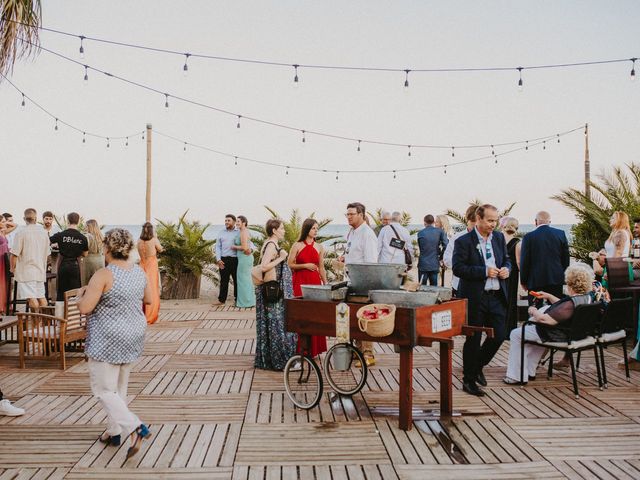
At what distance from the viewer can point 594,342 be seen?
5.52 metres

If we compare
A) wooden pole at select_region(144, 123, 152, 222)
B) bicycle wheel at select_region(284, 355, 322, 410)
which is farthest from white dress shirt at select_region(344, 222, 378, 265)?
wooden pole at select_region(144, 123, 152, 222)

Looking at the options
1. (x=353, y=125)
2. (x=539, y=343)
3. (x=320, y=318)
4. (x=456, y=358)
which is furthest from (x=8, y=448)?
(x=353, y=125)

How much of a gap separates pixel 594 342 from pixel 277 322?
3099 millimetres

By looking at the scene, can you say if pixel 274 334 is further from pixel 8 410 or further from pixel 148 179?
pixel 148 179

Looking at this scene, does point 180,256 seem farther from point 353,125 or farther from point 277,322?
point 353,125

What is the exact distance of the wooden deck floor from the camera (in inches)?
144

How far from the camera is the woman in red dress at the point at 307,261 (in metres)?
6.51

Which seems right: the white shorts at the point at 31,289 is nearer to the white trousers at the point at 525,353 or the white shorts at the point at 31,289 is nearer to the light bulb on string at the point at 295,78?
the light bulb on string at the point at 295,78

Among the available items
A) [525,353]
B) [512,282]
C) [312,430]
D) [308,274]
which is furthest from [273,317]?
[512,282]

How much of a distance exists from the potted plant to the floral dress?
6.81m

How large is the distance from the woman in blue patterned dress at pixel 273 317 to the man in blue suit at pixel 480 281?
6.31ft

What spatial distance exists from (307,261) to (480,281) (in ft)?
6.56

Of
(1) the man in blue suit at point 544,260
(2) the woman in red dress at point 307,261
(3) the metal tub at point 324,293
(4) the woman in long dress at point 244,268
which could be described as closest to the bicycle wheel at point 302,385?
Answer: (3) the metal tub at point 324,293

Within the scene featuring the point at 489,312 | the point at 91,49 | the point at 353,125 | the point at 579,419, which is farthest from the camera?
the point at 353,125
